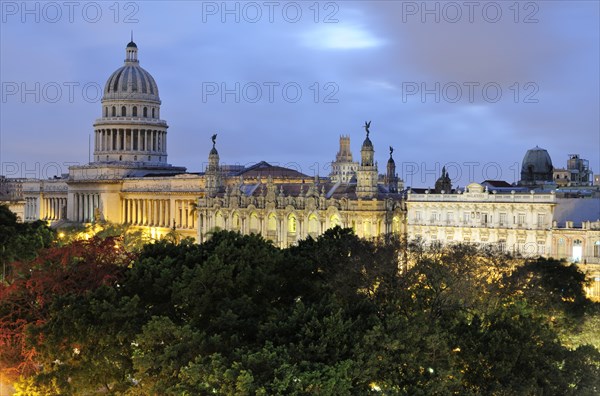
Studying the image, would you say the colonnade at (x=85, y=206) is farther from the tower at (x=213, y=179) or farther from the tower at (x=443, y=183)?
the tower at (x=443, y=183)

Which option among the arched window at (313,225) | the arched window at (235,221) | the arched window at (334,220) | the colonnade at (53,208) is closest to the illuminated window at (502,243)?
the arched window at (334,220)

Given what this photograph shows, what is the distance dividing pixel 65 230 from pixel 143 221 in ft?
52.3

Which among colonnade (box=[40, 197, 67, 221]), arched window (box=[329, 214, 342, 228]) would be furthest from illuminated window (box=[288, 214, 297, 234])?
colonnade (box=[40, 197, 67, 221])

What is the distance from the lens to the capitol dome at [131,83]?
176m

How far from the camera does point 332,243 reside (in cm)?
6944

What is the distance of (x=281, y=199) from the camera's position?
127 m

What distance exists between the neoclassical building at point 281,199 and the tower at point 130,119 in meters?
0.19

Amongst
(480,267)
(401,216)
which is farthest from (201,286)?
(401,216)

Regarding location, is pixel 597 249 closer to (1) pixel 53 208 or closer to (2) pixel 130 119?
(2) pixel 130 119

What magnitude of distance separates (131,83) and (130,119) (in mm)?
7095

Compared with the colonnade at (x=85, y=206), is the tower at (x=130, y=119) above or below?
above

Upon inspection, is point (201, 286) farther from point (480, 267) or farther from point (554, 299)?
point (554, 299)

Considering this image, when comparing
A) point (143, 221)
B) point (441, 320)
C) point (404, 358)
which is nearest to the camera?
point (404, 358)

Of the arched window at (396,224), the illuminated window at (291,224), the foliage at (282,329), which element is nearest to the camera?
the foliage at (282,329)
